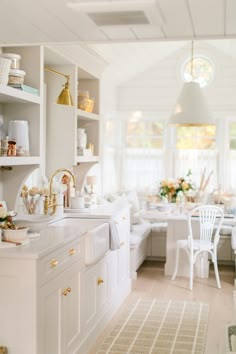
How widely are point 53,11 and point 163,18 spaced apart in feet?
1.42

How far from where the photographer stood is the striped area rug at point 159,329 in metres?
3.96

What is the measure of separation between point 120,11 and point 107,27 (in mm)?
195

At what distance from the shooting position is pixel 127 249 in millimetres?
5520

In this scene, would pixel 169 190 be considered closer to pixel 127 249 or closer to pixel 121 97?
pixel 127 249

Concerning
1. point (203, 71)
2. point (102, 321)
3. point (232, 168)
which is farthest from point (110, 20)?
point (232, 168)

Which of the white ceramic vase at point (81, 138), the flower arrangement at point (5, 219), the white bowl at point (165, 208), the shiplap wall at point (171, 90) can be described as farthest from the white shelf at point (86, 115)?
the shiplap wall at point (171, 90)

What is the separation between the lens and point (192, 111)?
679cm

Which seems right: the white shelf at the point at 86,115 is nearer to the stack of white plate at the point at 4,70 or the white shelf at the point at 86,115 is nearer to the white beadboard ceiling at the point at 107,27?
the stack of white plate at the point at 4,70

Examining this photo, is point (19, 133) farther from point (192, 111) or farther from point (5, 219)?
point (192, 111)

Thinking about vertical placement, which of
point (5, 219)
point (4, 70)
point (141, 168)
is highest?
point (4, 70)

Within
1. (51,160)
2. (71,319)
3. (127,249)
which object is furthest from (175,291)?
(71,319)

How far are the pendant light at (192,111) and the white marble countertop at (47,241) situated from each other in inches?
117

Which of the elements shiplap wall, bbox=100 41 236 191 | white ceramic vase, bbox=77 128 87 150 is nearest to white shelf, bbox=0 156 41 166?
white ceramic vase, bbox=77 128 87 150

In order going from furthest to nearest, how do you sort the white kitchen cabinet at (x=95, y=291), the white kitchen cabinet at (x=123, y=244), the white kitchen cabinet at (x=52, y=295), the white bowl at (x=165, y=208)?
1. the white bowl at (x=165, y=208)
2. the white kitchen cabinet at (x=123, y=244)
3. the white kitchen cabinet at (x=95, y=291)
4. the white kitchen cabinet at (x=52, y=295)
